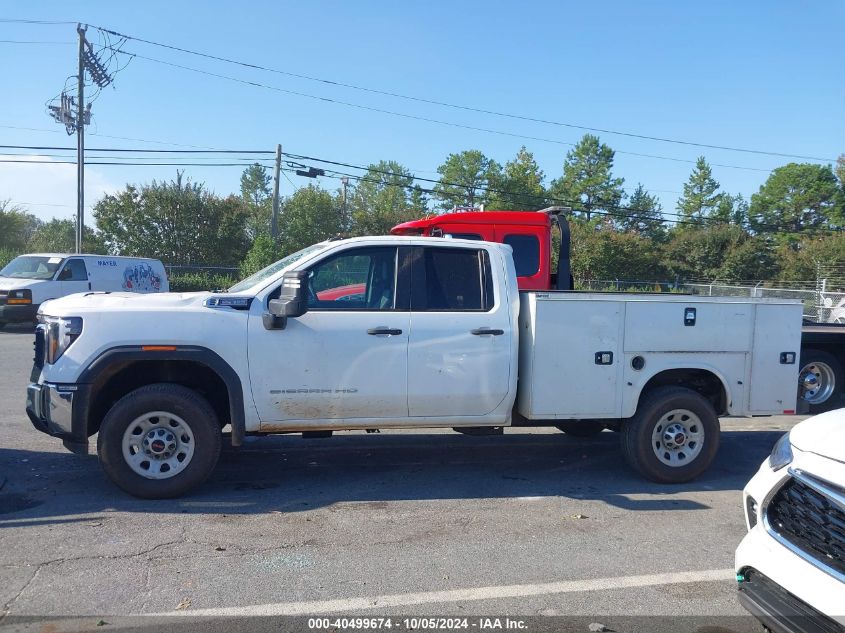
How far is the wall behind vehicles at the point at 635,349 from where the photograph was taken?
5.97m

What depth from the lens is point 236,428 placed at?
5.46 metres

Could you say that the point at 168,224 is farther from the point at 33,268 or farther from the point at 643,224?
the point at 643,224

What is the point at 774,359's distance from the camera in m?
6.42

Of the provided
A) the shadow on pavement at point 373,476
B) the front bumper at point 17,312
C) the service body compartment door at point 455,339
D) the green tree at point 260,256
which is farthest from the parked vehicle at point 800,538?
the green tree at point 260,256

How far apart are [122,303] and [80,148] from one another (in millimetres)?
26446

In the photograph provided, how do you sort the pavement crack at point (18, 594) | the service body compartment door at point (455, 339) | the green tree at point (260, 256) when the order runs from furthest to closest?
the green tree at point (260, 256) → the service body compartment door at point (455, 339) → the pavement crack at point (18, 594)

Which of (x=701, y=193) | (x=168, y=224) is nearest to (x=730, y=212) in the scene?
(x=701, y=193)

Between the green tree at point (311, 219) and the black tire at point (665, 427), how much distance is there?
46.7 m

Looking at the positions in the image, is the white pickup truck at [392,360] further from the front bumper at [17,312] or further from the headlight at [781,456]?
the front bumper at [17,312]

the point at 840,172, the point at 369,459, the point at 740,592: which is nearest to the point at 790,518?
the point at 740,592

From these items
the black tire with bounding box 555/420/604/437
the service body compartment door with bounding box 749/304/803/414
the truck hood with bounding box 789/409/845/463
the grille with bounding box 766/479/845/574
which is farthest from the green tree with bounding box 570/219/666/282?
the grille with bounding box 766/479/845/574

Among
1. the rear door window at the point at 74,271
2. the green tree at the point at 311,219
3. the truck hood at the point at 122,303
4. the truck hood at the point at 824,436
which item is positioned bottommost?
the truck hood at the point at 824,436

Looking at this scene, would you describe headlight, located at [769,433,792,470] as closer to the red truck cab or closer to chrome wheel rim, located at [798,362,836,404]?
chrome wheel rim, located at [798,362,836,404]

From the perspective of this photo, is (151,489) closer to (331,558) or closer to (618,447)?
(331,558)
